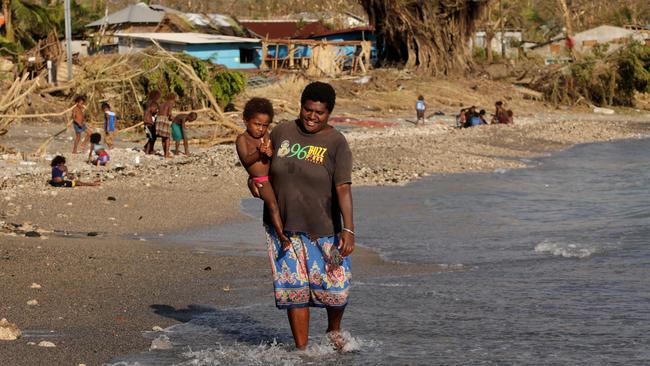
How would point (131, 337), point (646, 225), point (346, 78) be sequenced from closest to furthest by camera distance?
point (131, 337) → point (646, 225) → point (346, 78)

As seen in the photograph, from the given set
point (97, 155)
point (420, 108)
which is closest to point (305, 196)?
point (97, 155)

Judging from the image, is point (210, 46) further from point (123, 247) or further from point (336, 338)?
point (336, 338)

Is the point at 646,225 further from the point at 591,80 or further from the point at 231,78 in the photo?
the point at 591,80

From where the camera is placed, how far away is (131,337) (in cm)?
669

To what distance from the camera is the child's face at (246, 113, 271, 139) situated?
6.09 meters

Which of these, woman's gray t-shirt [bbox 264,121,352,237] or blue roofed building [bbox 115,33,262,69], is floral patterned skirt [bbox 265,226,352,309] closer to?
woman's gray t-shirt [bbox 264,121,352,237]

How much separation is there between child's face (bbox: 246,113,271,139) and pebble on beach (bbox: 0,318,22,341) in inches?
73.9

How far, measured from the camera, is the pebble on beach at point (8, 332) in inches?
251

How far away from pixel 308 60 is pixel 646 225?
34915 mm

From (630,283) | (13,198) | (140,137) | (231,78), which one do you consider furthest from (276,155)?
(231,78)

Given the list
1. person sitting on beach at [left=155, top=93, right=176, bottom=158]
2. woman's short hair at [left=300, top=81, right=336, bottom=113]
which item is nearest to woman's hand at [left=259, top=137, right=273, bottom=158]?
woman's short hair at [left=300, top=81, right=336, bottom=113]

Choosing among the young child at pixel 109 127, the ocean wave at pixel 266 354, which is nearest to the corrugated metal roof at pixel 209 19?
the young child at pixel 109 127

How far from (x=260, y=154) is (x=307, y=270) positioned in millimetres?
710

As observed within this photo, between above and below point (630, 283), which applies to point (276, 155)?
above
